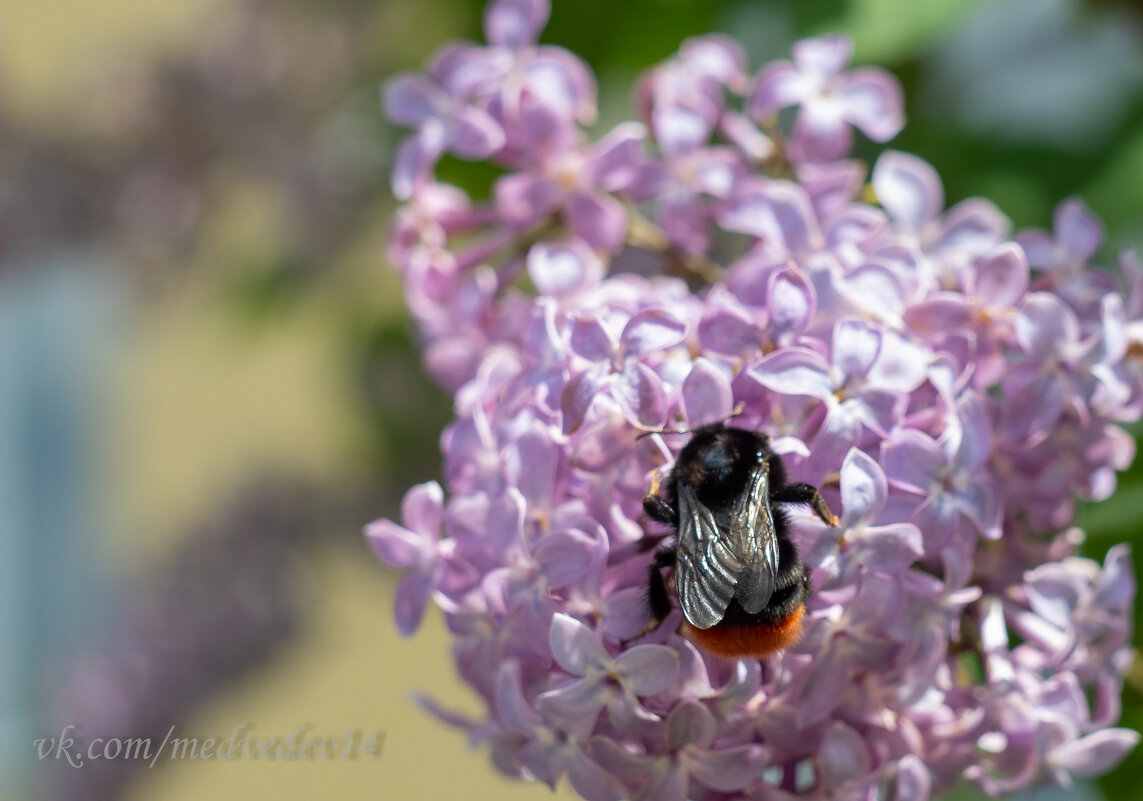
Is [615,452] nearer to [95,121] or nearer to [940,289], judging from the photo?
[940,289]

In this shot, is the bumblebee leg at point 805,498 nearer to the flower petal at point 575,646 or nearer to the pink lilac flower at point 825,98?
the flower petal at point 575,646

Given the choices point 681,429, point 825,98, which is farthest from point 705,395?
point 825,98

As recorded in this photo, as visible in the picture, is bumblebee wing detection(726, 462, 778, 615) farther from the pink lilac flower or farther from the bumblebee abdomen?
the pink lilac flower

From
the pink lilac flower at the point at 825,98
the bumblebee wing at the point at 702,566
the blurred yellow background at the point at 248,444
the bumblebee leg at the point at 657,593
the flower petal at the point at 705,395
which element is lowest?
the blurred yellow background at the point at 248,444

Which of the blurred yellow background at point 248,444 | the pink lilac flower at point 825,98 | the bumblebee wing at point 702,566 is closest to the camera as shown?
the bumblebee wing at point 702,566

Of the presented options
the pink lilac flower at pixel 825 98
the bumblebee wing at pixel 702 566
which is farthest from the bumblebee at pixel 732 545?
the pink lilac flower at pixel 825 98

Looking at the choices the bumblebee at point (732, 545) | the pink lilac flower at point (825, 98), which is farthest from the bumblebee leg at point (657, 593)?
the pink lilac flower at point (825, 98)

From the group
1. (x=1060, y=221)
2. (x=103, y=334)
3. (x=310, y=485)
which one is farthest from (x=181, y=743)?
(x=103, y=334)

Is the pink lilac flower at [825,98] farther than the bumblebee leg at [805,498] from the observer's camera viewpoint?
Yes

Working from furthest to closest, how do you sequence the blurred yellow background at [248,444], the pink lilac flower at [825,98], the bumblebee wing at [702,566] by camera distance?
the blurred yellow background at [248,444] < the pink lilac flower at [825,98] < the bumblebee wing at [702,566]

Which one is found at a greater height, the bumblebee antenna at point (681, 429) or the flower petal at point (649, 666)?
the bumblebee antenna at point (681, 429)
